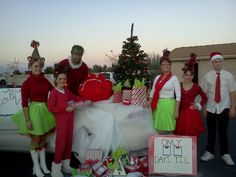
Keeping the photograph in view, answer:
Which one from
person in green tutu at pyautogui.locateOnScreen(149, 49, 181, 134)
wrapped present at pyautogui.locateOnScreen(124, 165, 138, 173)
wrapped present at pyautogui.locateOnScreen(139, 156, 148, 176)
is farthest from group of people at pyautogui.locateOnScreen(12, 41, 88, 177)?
person in green tutu at pyautogui.locateOnScreen(149, 49, 181, 134)

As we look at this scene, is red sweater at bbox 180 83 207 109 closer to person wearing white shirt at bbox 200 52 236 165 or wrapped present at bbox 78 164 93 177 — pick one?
person wearing white shirt at bbox 200 52 236 165

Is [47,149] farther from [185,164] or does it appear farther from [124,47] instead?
[124,47]

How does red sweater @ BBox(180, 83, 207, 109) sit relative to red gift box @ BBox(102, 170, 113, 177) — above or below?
above

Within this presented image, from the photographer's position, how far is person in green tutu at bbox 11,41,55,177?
437 cm

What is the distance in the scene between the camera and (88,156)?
4.44m

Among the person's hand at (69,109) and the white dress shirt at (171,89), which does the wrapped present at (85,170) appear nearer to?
the person's hand at (69,109)

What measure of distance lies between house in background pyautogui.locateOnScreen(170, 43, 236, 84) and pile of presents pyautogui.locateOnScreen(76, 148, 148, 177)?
15477 mm

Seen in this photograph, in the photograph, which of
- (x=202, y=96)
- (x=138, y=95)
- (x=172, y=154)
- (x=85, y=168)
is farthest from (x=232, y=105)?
(x=85, y=168)

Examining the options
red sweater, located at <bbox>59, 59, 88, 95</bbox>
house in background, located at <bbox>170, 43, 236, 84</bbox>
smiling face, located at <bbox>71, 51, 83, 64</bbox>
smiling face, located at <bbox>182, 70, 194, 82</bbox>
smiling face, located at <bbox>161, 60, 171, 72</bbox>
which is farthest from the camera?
house in background, located at <bbox>170, 43, 236, 84</bbox>

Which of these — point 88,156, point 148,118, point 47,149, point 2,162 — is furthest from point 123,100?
point 2,162

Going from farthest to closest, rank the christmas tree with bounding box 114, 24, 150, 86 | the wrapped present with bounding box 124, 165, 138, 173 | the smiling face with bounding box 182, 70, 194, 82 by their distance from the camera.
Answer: the christmas tree with bounding box 114, 24, 150, 86, the smiling face with bounding box 182, 70, 194, 82, the wrapped present with bounding box 124, 165, 138, 173

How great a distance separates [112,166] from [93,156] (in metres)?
0.28

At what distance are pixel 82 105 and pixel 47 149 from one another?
853 millimetres

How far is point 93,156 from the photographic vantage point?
14.5 feet
